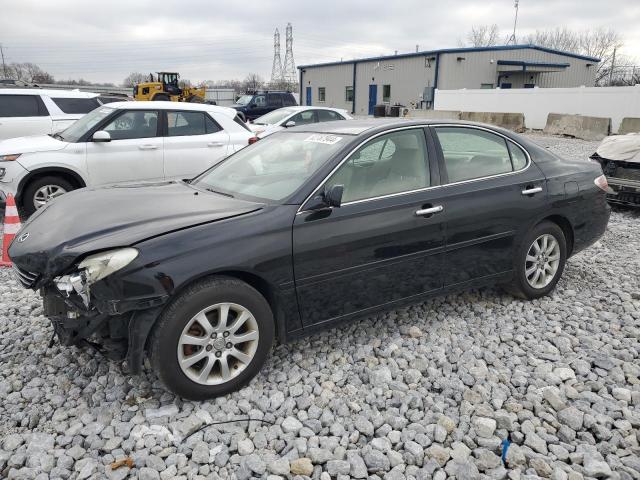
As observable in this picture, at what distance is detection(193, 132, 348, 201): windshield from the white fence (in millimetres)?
22404

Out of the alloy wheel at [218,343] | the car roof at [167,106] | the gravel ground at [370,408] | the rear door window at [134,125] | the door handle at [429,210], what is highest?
the car roof at [167,106]

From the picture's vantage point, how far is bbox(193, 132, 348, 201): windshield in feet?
11.7

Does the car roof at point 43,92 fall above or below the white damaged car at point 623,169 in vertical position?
above

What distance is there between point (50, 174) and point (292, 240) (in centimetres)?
547

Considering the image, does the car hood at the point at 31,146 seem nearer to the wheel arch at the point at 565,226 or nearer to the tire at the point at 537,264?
the tire at the point at 537,264

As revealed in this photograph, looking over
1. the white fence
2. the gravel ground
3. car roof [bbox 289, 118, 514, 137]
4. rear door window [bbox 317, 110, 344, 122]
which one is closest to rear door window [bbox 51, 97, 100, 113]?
rear door window [bbox 317, 110, 344, 122]

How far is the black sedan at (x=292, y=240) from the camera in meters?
2.89

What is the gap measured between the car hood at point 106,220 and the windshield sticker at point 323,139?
0.81 m

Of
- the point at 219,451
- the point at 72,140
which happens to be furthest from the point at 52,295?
the point at 72,140

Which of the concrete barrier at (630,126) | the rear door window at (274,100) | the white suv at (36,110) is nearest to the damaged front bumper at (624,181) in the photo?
the white suv at (36,110)

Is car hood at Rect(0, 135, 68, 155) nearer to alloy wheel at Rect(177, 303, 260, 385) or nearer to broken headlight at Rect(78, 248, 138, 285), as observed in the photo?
broken headlight at Rect(78, 248, 138, 285)

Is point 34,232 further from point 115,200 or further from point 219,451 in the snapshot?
point 219,451

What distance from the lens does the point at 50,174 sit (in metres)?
7.25

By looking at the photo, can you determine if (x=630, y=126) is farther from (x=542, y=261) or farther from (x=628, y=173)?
(x=542, y=261)
